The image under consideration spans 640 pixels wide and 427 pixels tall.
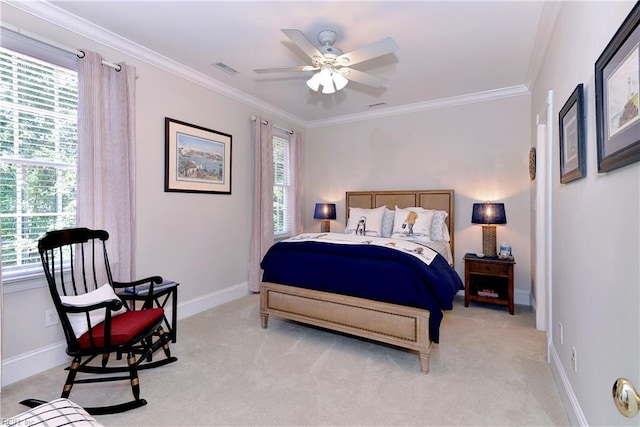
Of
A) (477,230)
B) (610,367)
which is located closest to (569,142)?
(610,367)

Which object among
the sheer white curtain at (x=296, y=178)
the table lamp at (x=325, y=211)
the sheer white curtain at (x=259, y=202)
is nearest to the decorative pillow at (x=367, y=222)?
the table lamp at (x=325, y=211)

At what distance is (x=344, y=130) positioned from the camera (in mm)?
5102

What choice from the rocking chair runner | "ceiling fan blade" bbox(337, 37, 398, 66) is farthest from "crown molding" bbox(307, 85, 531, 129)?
the rocking chair runner

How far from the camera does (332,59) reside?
2451 mm

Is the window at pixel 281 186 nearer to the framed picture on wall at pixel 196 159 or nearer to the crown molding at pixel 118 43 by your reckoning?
the crown molding at pixel 118 43

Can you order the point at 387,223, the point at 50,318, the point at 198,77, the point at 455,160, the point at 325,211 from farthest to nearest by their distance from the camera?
the point at 325,211 < the point at 455,160 < the point at 387,223 < the point at 198,77 < the point at 50,318

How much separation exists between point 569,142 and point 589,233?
68cm

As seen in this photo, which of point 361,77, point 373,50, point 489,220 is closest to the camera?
point 373,50

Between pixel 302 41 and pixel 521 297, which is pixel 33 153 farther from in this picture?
pixel 521 297

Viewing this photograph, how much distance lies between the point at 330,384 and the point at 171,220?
2347mm

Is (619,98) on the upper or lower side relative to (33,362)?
upper

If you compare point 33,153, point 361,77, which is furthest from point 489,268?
point 33,153

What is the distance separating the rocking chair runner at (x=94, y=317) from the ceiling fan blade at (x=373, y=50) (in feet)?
7.71

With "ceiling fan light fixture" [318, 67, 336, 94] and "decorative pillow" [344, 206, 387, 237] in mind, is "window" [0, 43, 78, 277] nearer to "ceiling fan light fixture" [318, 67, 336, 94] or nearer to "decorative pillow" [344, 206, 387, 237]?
"ceiling fan light fixture" [318, 67, 336, 94]
